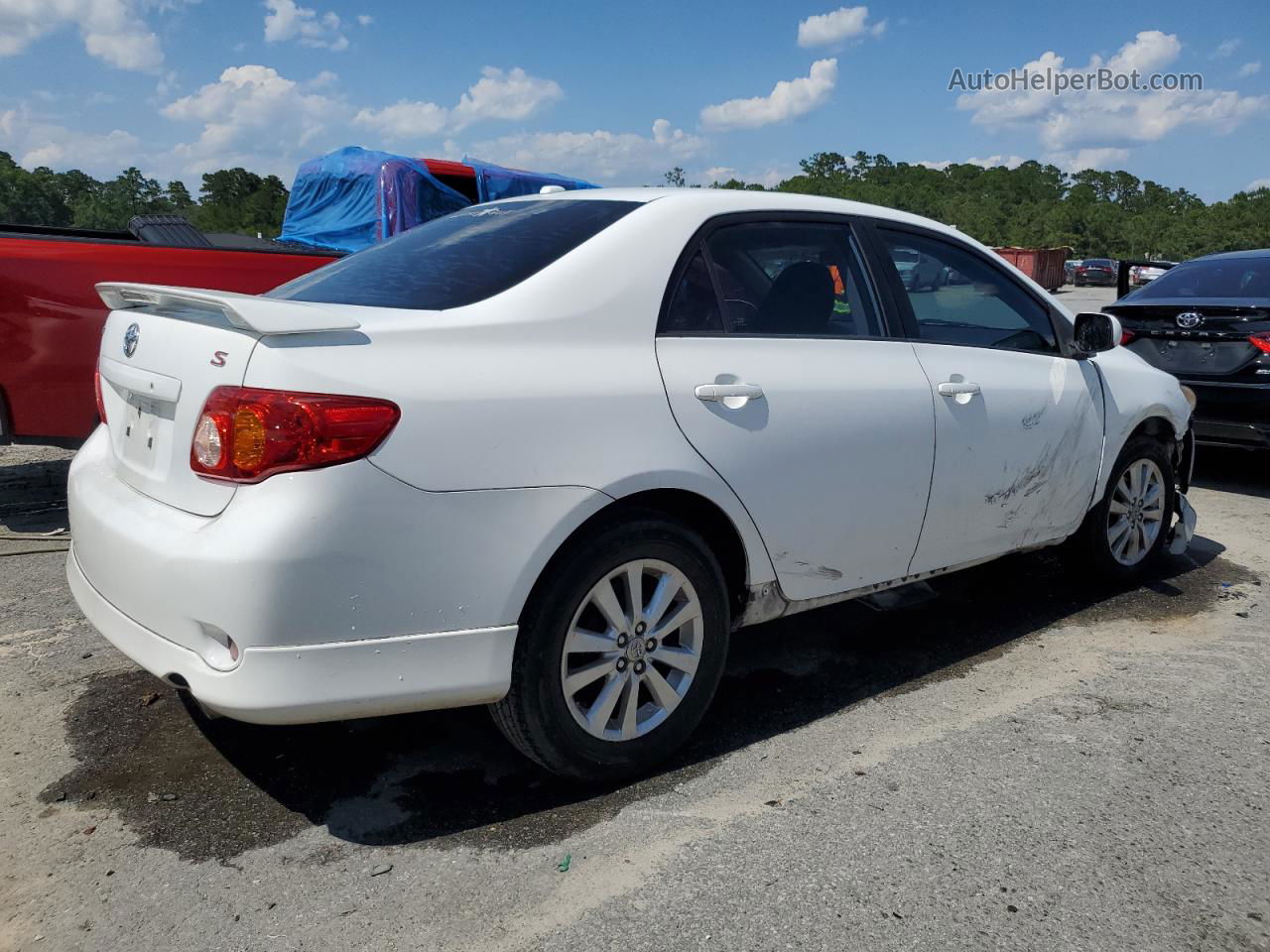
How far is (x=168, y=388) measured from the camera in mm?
2568

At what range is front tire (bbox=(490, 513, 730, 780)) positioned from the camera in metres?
2.67

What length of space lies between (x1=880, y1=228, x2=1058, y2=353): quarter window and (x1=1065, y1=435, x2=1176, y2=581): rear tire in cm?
81

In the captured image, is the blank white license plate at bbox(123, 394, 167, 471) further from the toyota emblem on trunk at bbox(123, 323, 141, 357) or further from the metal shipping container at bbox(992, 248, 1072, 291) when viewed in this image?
the metal shipping container at bbox(992, 248, 1072, 291)

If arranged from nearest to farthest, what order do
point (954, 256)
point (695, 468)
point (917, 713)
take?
point (695, 468) < point (917, 713) < point (954, 256)

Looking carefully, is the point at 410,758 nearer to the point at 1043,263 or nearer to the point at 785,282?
the point at 785,282

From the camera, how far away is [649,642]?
289 cm

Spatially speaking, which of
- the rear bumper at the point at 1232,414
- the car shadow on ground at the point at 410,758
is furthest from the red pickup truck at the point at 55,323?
the rear bumper at the point at 1232,414

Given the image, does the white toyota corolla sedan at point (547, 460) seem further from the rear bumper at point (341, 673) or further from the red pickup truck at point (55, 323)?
the red pickup truck at point (55, 323)

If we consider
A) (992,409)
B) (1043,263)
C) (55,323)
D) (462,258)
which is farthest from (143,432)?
(1043,263)

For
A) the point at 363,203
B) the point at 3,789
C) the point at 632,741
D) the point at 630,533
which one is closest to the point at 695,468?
the point at 630,533

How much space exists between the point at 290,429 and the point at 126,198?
→ 106685 millimetres

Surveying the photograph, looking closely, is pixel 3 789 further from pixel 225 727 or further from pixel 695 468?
pixel 695 468

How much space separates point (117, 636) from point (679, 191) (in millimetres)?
2080

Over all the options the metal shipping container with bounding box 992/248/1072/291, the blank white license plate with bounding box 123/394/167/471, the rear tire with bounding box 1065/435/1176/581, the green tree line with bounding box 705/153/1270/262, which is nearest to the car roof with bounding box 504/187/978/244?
the blank white license plate with bounding box 123/394/167/471
